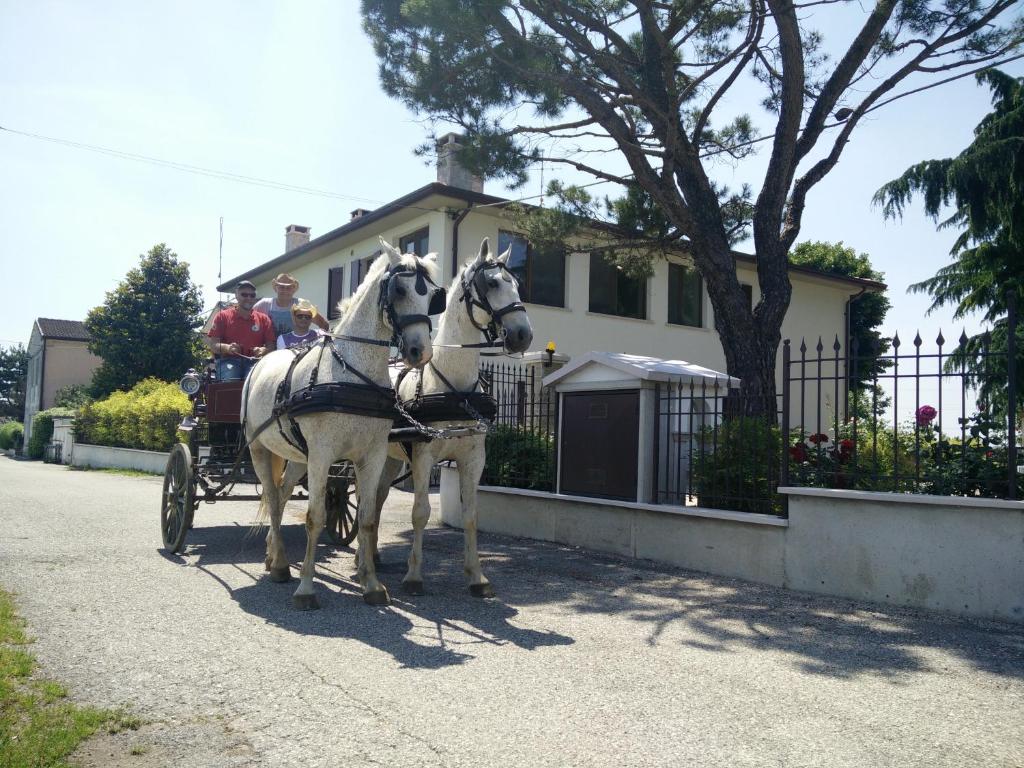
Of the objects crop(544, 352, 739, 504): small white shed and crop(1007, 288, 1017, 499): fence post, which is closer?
crop(1007, 288, 1017, 499): fence post

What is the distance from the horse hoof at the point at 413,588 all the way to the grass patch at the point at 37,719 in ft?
8.77

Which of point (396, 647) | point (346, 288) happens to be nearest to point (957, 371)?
point (396, 647)

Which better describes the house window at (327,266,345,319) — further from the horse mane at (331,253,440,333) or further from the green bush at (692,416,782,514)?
the horse mane at (331,253,440,333)

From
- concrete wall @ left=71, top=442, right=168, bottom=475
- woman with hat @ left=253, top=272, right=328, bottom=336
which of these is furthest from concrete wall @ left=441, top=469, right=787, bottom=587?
concrete wall @ left=71, top=442, right=168, bottom=475

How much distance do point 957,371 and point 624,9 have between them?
265 inches

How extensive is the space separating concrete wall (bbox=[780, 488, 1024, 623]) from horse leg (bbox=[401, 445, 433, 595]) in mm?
3118

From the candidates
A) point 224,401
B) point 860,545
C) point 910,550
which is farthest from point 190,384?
point 910,550

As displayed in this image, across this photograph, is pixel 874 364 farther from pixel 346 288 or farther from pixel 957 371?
pixel 346 288

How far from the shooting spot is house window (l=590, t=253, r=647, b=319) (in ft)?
64.4

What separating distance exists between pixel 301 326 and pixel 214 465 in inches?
64.0

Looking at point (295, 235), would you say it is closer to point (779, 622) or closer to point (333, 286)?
point (333, 286)

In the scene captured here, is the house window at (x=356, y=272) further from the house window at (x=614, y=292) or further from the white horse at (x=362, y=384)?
the white horse at (x=362, y=384)

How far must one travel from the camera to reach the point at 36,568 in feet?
21.9

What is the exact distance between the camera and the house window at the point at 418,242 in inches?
733
